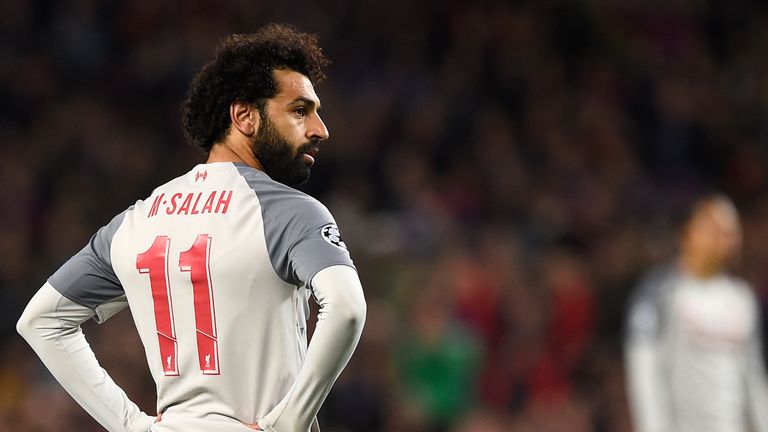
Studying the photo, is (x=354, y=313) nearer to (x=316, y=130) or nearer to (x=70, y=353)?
(x=316, y=130)

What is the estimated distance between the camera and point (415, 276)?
8648 mm

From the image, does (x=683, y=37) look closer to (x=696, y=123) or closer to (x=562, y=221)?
(x=696, y=123)

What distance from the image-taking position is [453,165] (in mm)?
9914

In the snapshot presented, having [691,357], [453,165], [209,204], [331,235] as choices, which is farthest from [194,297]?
[453,165]

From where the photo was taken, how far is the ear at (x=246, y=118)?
2961 millimetres

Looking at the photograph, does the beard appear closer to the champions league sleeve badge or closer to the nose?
the nose

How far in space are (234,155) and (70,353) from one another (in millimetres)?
678

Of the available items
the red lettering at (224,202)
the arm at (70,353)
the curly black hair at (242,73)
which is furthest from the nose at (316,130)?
the arm at (70,353)

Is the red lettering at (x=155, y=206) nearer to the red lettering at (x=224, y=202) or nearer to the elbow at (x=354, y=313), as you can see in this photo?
the red lettering at (x=224, y=202)

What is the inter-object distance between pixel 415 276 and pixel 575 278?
3.78ft

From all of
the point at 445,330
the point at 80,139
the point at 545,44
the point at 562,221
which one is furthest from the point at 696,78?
the point at 80,139

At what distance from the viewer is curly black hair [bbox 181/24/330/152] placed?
2953 mm

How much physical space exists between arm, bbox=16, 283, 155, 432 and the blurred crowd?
4213 mm

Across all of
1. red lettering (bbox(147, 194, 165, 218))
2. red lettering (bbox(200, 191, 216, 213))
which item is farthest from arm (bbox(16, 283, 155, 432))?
red lettering (bbox(200, 191, 216, 213))
